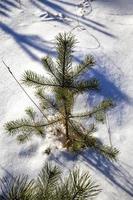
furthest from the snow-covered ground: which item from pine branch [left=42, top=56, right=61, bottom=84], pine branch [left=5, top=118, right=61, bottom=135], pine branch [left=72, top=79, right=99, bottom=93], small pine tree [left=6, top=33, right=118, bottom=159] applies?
pine branch [left=42, top=56, right=61, bottom=84]

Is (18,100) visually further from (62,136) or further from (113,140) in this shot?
(113,140)

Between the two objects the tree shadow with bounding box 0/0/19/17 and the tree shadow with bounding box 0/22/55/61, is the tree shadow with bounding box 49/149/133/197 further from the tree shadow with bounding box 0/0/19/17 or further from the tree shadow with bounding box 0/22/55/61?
the tree shadow with bounding box 0/0/19/17

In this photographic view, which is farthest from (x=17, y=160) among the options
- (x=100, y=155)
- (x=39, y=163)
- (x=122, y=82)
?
(x=122, y=82)

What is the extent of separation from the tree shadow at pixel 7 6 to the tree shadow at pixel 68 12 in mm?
292

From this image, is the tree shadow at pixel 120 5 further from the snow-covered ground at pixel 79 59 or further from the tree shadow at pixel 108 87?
the tree shadow at pixel 108 87

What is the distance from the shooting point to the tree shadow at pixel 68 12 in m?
5.67

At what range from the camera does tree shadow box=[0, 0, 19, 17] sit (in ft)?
20.0

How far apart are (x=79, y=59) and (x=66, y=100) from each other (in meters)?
1.75

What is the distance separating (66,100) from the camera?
3.46 metres

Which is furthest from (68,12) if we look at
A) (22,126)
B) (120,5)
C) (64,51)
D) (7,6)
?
(64,51)

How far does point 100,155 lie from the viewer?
13.4 ft

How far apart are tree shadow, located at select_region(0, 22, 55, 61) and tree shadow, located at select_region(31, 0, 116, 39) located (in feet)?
2.09

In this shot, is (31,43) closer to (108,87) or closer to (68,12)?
(68,12)

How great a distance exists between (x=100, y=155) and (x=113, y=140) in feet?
0.81
